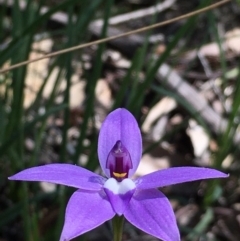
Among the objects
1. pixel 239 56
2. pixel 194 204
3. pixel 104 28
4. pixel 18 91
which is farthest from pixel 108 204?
pixel 239 56

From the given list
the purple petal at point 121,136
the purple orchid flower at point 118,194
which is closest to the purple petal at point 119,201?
the purple orchid flower at point 118,194

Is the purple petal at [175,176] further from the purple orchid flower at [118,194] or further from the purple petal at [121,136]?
the purple petal at [121,136]

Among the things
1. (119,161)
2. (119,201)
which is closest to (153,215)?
(119,201)

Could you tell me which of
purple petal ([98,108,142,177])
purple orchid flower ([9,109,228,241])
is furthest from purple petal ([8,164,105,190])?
purple petal ([98,108,142,177])

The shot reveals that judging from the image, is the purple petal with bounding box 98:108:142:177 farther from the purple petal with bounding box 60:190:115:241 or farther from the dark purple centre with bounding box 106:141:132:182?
the purple petal with bounding box 60:190:115:241

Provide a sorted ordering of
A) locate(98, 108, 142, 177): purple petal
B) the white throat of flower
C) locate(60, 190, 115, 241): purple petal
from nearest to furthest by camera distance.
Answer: locate(60, 190, 115, 241): purple petal
the white throat of flower
locate(98, 108, 142, 177): purple petal

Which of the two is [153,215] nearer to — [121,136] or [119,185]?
[119,185]
